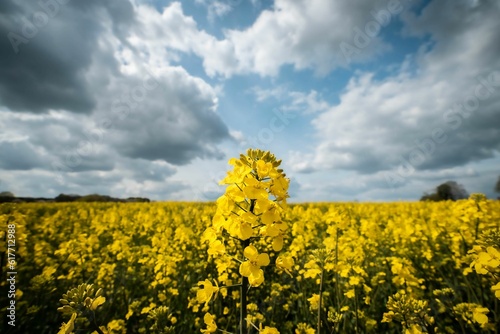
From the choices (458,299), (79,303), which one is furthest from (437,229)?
(79,303)

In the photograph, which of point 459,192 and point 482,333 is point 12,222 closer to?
point 482,333

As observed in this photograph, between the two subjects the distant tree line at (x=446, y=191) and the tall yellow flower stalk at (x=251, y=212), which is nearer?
the tall yellow flower stalk at (x=251, y=212)

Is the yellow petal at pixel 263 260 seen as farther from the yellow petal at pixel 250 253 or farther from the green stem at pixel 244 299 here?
the green stem at pixel 244 299

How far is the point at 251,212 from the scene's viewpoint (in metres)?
1.76

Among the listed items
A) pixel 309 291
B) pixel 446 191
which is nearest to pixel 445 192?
pixel 446 191

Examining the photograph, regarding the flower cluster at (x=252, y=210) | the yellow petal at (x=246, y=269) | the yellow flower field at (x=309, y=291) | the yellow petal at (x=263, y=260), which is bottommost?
the yellow flower field at (x=309, y=291)

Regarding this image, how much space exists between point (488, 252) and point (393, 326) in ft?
8.52

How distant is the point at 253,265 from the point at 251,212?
35cm

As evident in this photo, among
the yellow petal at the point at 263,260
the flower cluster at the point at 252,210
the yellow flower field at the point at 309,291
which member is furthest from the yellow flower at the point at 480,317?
the yellow petal at the point at 263,260

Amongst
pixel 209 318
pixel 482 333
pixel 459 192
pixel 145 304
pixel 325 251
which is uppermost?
pixel 459 192

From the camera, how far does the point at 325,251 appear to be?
308 cm

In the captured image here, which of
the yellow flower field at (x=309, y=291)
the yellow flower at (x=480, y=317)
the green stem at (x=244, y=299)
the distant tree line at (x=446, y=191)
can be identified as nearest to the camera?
the green stem at (x=244, y=299)

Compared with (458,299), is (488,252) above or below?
above

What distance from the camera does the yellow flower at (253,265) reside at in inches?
A: 62.4
